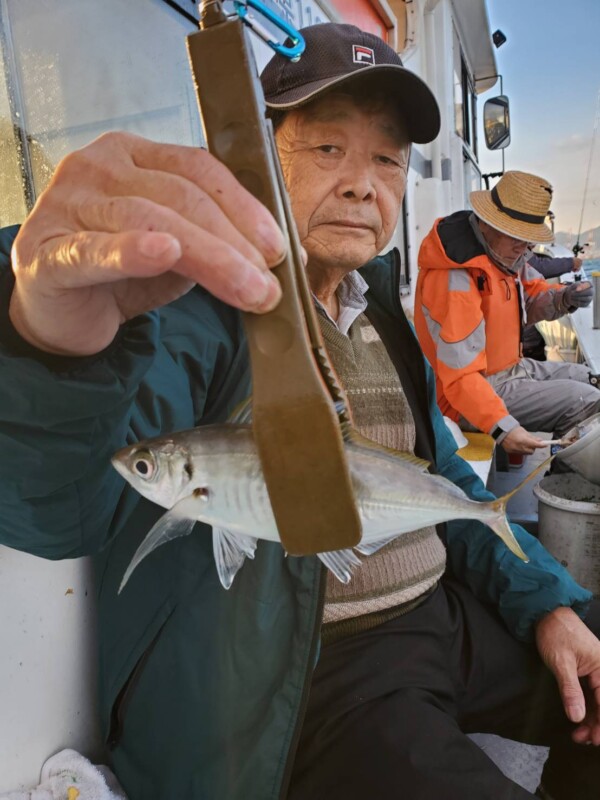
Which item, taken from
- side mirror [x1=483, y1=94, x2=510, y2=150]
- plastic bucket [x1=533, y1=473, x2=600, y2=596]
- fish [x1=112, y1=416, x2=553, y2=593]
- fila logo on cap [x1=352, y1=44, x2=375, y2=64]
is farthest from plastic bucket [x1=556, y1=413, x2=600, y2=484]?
side mirror [x1=483, y1=94, x2=510, y2=150]

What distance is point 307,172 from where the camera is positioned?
1.49 metres

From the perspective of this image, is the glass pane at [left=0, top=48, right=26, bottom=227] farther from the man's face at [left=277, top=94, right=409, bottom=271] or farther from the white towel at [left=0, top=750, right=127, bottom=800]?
the white towel at [left=0, top=750, right=127, bottom=800]

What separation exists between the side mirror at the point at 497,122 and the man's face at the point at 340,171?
7111 mm

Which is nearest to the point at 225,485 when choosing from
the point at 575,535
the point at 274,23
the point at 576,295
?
the point at 274,23

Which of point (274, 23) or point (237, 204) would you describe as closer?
point (237, 204)

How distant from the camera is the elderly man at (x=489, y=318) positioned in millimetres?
3863

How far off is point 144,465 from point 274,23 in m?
0.48

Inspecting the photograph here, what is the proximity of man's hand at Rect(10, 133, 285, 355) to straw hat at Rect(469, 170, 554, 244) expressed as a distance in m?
4.03

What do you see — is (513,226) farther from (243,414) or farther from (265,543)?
(243,414)

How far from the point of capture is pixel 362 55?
144 centimetres

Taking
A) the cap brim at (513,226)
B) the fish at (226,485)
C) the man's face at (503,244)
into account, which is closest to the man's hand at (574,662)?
the fish at (226,485)

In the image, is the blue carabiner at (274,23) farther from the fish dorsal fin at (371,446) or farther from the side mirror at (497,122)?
the side mirror at (497,122)

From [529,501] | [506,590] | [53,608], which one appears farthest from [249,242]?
[529,501]

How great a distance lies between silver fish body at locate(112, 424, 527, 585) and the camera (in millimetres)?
561
